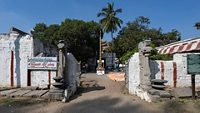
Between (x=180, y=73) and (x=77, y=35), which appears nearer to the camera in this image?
(x=180, y=73)

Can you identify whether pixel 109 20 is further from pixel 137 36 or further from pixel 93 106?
pixel 93 106

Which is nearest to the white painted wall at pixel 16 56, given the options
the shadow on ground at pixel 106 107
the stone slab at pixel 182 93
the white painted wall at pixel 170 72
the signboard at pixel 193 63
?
the white painted wall at pixel 170 72

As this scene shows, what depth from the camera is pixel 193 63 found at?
1498cm

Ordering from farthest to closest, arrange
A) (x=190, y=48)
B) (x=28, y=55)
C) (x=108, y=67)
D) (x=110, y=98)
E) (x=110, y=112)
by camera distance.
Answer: (x=108, y=67) → (x=28, y=55) → (x=190, y=48) → (x=110, y=98) → (x=110, y=112)

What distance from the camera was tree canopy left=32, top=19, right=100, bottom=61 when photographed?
62.7 meters

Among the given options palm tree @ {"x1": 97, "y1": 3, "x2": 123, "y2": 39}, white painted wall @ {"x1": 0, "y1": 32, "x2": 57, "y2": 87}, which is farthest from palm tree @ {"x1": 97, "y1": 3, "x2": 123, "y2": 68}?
white painted wall @ {"x1": 0, "y1": 32, "x2": 57, "y2": 87}

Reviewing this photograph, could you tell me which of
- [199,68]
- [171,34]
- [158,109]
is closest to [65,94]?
[158,109]

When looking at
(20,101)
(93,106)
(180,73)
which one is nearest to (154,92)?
(93,106)

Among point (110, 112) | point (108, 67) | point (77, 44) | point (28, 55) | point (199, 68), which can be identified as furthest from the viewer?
point (108, 67)

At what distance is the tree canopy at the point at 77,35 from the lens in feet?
206

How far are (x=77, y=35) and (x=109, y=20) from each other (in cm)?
950

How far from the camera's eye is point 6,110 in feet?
42.2

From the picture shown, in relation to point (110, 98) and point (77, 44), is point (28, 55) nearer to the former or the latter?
point (110, 98)

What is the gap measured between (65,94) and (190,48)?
7.38 m
